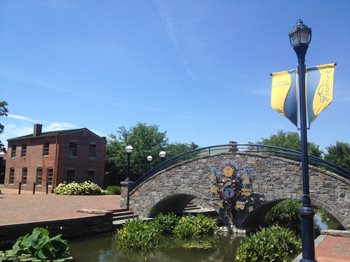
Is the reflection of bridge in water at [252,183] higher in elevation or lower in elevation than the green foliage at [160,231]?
higher

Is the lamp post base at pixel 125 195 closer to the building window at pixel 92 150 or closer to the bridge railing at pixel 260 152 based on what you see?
the bridge railing at pixel 260 152

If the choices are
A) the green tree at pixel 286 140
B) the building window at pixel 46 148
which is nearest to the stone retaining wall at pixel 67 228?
the building window at pixel 46 148

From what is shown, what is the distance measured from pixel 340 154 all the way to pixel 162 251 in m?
35.2

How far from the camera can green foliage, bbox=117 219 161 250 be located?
13492 millimetres

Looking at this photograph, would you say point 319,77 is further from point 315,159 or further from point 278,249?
point 315,159

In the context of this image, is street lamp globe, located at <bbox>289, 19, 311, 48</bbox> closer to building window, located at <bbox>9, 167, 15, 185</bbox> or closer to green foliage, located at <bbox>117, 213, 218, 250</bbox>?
green foliage, located at <bbox>117, 213, 218, 250</bbox>

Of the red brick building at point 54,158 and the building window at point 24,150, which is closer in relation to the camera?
the red brick building at point 54,158

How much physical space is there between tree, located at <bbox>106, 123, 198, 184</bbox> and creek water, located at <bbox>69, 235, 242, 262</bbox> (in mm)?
28340

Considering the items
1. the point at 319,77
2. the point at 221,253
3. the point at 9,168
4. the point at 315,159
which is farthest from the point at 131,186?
the point at 9,168

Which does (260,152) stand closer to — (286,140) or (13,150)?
(13,150)

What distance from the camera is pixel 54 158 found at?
34844mm

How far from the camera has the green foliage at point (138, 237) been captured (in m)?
13.5

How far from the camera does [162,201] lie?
20.0 m

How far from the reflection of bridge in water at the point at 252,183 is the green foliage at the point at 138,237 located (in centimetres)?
475
